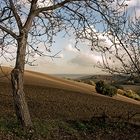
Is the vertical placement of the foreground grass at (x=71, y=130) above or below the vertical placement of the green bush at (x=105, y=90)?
below

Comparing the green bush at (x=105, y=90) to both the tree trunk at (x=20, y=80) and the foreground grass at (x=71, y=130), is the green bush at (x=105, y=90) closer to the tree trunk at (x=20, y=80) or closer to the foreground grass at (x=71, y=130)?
the foreground grass at (x=71, y=130)

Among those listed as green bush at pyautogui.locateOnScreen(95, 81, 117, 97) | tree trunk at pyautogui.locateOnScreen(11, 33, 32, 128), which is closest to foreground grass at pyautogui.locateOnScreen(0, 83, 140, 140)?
tree trunk at pyautogui.locateOnScreen(11, 33, 32, 128)

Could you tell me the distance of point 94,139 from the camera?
17.1m

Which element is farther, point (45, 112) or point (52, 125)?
point (45, 112)

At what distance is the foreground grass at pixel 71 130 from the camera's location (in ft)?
51.9

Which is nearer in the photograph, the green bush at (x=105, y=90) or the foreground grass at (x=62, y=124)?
the foreground grass at (x=62, y=124)

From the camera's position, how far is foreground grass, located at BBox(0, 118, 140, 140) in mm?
15823

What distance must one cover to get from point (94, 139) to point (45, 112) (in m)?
6.81

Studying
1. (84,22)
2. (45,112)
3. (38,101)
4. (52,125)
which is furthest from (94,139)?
(38,101)

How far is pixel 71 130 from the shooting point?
17.7 metres

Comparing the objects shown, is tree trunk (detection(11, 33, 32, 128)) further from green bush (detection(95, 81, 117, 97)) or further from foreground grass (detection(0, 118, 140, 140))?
green bush (detection(95, 81, 117, 97))

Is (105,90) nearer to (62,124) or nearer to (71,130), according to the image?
(62,124)

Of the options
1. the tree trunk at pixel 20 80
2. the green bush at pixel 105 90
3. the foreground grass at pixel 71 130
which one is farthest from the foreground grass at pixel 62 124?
the green bush at pixel 105 90

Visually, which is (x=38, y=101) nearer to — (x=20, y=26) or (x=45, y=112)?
(x=45, y=112)
